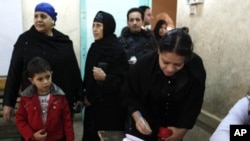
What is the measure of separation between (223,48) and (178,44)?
Result: 0.81 m

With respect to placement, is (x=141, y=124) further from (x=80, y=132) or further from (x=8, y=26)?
(x=8, y=26)

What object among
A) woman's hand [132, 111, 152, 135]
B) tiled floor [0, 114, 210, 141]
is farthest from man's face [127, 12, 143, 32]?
woman's hand [132, 111, 152, 135]

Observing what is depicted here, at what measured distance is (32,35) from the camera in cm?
228

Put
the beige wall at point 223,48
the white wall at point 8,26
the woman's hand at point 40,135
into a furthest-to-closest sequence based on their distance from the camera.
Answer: the white wall at point 8,26, the woman's hand at point 40,135, the beige wall at point 223,48

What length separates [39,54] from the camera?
226 centimetres

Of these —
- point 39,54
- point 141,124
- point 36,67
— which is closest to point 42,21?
point 39,54

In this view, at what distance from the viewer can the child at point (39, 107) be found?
199cm

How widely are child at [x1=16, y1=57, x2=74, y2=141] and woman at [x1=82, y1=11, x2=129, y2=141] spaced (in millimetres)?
457

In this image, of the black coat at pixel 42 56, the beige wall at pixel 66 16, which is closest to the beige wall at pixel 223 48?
the black coat at pixel 42 56

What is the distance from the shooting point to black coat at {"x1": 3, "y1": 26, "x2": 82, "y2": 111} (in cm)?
223

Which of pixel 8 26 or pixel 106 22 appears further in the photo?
pixel 8 26

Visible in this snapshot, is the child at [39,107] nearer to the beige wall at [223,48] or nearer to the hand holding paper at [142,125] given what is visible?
the hand holding paper at [142,125]

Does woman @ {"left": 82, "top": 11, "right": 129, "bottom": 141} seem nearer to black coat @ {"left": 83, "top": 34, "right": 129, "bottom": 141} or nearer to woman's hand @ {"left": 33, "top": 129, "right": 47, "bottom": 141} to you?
black coat @ {"left": 83, "top": 34, "right": 129, "bottom": 141}

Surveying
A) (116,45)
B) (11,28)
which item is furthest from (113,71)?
(11,28)
